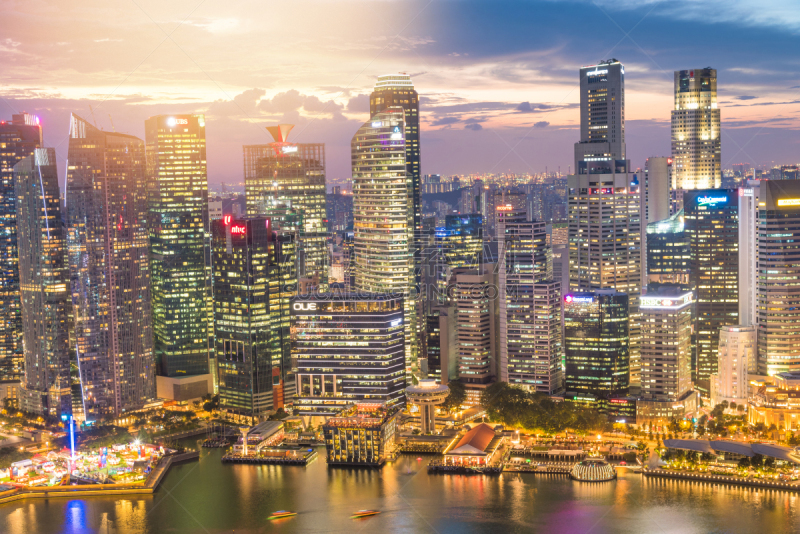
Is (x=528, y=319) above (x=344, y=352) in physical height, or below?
above

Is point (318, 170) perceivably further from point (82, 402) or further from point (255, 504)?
point (255, 504)

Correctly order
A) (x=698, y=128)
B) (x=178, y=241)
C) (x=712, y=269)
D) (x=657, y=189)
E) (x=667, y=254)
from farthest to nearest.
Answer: (x=698, y=128) → (x=657, y=189) → (x=667, y=254) → (x=178, y=241) → (x=712, y=269)

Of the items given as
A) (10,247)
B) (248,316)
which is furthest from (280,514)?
(10,247)

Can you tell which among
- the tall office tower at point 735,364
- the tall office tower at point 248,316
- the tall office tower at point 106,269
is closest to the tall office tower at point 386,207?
the tall office tower at point 248,316

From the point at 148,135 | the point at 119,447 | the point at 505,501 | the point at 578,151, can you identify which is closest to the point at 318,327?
the point at 119,447

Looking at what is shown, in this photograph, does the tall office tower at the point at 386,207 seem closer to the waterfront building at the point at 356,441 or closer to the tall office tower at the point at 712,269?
the waterfront building at the point at 356,441

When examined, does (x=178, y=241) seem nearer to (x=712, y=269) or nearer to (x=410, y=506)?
(x=410, y=506)
